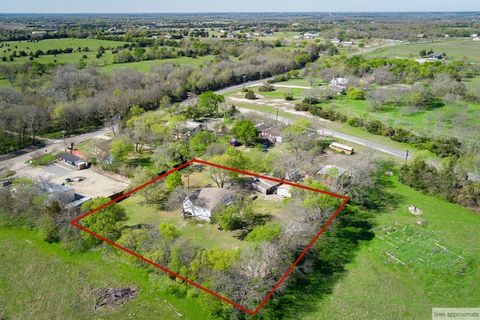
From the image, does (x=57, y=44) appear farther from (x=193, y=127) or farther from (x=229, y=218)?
(x=229, y=218)

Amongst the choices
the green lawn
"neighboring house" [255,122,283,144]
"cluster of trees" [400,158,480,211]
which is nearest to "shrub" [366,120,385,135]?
"neighboring house" [255,122,283,144]

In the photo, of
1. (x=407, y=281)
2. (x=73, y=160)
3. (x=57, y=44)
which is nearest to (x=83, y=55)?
(x=57, y=44)

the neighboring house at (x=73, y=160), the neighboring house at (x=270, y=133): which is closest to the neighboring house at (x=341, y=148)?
the neighboring house at (x=270, y=133)

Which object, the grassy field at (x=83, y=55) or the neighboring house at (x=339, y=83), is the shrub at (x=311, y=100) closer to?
the neighboring house at (x=339, y=83)

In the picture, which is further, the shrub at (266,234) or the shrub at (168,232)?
the shrub at (168,232)

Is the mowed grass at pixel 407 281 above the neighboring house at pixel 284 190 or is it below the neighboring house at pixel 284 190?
below

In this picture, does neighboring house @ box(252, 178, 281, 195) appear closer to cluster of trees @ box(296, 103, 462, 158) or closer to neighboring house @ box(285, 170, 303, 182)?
neighboring house @ box(285, 170, 303, 182)
